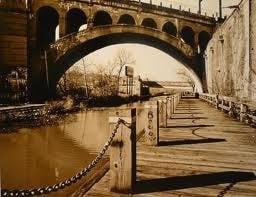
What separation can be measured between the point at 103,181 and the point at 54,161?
243 inches

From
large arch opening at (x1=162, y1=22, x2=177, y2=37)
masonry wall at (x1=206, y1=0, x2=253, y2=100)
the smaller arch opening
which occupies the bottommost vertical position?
masonry wall at (x1=206, y1=0, x2=253, y2=100)

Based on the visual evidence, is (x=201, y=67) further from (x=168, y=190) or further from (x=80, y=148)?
(x=168, y=190)

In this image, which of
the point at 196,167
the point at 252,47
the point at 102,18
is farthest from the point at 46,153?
the point at 102,18

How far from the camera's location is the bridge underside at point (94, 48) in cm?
2846

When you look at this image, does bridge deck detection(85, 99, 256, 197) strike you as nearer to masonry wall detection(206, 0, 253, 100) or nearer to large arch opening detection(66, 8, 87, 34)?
masonry wall detection(206, 0, 253, 100)

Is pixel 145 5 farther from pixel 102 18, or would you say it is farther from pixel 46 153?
pixel 46 153

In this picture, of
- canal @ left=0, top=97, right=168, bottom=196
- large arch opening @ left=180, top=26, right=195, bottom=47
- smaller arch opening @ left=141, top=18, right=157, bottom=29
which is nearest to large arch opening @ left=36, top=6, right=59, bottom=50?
smaller arch opening @ left=141, top=18, right=157, bottom=29

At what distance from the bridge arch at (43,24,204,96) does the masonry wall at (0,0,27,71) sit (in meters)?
3.64

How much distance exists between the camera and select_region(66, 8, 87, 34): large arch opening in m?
30.9

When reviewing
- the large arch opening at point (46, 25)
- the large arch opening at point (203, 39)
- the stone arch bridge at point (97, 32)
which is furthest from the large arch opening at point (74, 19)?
the large arch opening at point (203, 39)

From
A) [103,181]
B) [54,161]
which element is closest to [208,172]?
[103,181]

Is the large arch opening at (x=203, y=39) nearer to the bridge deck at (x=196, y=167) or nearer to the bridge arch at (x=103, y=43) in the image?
the bridge arch at (x=103, y=43)

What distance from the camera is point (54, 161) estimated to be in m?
10.4

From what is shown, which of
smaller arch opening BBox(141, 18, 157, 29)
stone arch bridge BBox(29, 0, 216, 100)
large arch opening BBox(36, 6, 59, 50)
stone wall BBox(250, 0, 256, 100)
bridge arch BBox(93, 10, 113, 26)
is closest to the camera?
stone wall BBox(250, 0, 256, 100)
